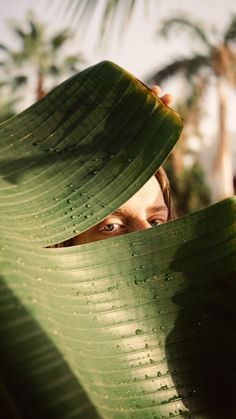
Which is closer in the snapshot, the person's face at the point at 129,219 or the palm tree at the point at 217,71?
the person's face at the point at 129,219

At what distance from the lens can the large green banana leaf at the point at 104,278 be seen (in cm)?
31

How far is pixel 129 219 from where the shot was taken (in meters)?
1.22

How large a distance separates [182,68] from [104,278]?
426 inches

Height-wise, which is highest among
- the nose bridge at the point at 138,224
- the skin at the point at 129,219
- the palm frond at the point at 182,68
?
the palm frond at the point at 182,68

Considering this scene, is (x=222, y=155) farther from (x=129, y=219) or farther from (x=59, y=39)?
(x=129, y=219)

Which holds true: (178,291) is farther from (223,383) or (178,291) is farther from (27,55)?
(27,55)

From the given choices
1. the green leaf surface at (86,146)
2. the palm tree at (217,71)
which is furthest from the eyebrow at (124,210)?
the palm tree at (217,71)

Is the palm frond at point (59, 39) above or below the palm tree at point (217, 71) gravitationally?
above

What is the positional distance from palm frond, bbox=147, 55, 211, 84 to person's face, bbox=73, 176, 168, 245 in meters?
9.37

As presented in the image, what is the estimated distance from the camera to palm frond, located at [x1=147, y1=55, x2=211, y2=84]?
10336 millimetres

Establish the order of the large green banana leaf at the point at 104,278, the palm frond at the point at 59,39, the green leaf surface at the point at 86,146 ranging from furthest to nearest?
the palm frond at the point at 59,39, the green leaf surface at the point at 86,146, the large green banana leaf at the point at 104,278

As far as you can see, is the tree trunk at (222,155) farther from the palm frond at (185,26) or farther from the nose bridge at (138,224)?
the nose bridge at (138,224)

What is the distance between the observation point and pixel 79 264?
48 cm

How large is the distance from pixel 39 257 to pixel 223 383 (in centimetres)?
23
